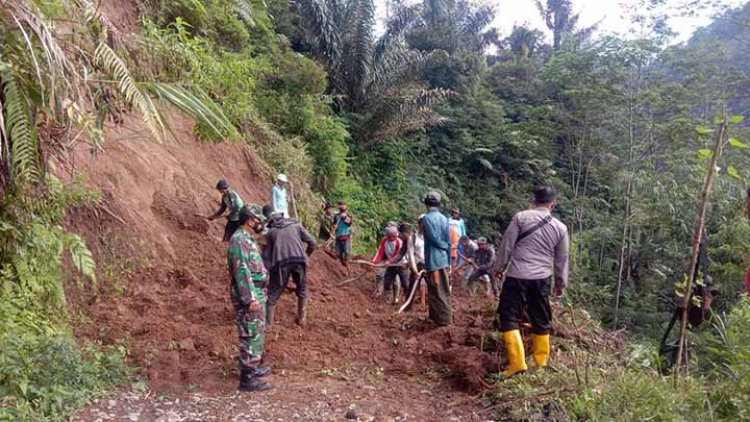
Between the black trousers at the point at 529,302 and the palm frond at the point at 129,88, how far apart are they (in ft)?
10.2

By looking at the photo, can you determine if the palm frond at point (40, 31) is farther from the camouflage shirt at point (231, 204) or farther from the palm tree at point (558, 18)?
the palm tree at point (558, 18)

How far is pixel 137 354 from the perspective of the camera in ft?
17.3

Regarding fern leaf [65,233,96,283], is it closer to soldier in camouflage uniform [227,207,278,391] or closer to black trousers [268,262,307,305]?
soldier in camouflage uniform [227,207,278,391]

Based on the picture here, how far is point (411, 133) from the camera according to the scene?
72.0 ft

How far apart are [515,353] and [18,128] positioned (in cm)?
414

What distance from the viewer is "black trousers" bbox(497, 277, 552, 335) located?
4785 millimetres

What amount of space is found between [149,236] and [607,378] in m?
6.26

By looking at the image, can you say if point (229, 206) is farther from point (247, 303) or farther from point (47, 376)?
point (47, 376)

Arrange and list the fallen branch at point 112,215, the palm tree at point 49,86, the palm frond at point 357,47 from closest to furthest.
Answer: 1. the palm tree at point 49,86
2. the fallen branch at point 112,215
3. the palm frond at point 357,47

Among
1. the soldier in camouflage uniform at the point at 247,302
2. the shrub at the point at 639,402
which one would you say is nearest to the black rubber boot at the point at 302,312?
the soldier in camouflage uniform at the point at 247,302

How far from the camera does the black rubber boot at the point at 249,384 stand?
4797 millimetres

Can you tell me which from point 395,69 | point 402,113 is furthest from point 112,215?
point 395,69

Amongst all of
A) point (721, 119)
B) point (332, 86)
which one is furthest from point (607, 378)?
point (332, 86)

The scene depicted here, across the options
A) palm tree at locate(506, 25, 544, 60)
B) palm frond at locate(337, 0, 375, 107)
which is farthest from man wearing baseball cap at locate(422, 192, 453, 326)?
palm tree at locate(506, 25, 544, 60)
